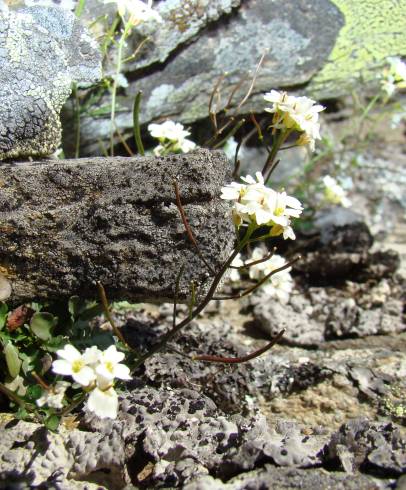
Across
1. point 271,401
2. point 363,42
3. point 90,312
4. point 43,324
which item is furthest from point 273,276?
point 363,42

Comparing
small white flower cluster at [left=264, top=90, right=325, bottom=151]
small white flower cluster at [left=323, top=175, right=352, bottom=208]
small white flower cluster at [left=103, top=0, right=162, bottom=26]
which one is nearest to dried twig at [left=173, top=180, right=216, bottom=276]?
small white flower cluster at [left=264, top=90, right=325, bottom=151]

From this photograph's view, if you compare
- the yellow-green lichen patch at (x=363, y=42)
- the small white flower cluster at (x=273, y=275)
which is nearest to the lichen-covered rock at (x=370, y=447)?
the small white flower cluster at (x=273, y=275)

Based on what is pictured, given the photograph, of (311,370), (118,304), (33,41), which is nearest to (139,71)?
(33,41)

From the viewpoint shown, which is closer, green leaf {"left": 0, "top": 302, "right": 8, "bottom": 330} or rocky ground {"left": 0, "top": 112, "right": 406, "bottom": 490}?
rocky ground {"left": 0, "top": 112, "right": 406, "bottom": 490}

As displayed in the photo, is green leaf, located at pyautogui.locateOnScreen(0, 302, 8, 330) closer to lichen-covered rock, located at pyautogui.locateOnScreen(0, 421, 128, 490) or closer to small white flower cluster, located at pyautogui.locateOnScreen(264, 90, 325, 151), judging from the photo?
lichen-covered rock, located at pyautogui.locateOnScreen(0, 421, 128, 490)

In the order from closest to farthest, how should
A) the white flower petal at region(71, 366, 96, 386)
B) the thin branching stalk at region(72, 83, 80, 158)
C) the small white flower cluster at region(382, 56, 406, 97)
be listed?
the white flower petal at region(71, 366, 96, 386)
the thin branching stalk at region(72, 83, 80, 158)
the small white flower cluster at region(382, 56, 406, 97)

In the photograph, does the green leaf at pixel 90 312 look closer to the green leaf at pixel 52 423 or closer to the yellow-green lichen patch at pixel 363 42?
the green leaf at pixel 52 423

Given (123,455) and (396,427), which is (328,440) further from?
Answer: (123,455)
